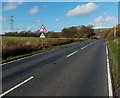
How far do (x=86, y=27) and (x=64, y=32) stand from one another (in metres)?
27.3

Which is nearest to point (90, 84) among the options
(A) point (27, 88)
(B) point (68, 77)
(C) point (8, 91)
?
(B) point (68, 77)

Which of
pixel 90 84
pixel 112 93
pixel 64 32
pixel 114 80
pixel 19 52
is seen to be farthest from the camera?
pixel 64 32

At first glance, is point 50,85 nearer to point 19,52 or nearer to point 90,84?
point 90,84

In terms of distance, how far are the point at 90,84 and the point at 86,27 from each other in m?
114

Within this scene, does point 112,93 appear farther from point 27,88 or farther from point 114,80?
point 27,88

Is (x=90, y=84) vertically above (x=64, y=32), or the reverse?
(x=64, y=32)

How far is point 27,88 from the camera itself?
6168mm

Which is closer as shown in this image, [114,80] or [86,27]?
[114,80]

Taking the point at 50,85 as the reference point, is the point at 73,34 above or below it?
above

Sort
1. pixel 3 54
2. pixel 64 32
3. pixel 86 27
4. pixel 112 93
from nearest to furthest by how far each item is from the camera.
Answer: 1. pixel 112 93
2. pixel 3 54
3. pixel 64 32
4. pixel 86 27


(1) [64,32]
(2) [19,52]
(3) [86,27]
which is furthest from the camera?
(3) [86,27]

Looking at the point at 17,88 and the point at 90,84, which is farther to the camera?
the point at 90,84

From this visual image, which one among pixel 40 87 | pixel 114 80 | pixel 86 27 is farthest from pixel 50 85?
pixel 86 27

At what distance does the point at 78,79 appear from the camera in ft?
24.5
